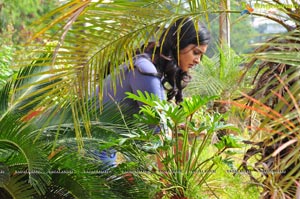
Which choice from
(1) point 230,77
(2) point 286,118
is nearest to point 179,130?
(2) point 286,118

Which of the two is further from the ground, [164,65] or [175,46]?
[175,46]

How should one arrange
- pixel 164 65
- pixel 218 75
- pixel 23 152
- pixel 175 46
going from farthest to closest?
pixel 218 75 → pixel 164 65 → pixel 175 46 → pixel 23 152

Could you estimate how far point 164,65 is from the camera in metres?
3.61

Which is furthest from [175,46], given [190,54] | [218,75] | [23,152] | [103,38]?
[218,75]

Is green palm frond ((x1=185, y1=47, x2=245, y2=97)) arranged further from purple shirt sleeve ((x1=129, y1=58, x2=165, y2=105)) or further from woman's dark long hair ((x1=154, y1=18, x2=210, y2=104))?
purple shirt sleeve ((x1=129, y1=58, x2=165, y2=105))

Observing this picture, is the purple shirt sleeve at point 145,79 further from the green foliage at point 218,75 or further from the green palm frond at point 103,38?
the green foliage at point 218,75

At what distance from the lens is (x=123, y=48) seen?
317 cm

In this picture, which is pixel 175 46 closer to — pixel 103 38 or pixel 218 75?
pixel 103 38

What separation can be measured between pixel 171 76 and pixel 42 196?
107 centimetres

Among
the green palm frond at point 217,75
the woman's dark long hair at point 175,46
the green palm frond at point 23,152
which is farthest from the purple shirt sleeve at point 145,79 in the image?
the green palm frond at point 217,75

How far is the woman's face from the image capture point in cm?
351

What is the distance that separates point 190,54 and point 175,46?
108 millimetres

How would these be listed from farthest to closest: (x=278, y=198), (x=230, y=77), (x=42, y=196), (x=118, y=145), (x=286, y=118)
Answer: (x=230, y=77) → (x=42, y=196) → (x=118, y=145) → (x=278, y=198) → (x=286, y=118)

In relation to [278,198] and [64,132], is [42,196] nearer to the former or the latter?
[64,132]
